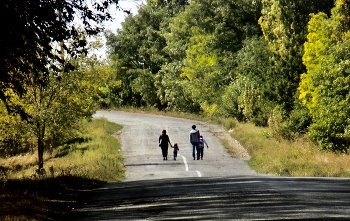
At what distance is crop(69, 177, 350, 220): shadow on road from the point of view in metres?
11.8

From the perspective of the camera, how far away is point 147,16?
93500mm

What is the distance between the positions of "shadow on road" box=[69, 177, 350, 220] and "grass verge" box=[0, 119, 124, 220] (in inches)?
29.8

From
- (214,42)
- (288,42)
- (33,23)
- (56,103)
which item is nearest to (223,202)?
(33,23)

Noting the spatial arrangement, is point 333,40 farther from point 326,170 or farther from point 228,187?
point 228,187

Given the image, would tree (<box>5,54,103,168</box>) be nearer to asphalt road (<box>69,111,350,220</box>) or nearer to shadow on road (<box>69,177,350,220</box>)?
asphalt road (<box>69,111,350,220</box>)

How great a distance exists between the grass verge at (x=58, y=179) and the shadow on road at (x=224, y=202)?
0.76m

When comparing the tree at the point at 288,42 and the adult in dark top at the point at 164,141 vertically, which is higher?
the tree at the point at 288,42

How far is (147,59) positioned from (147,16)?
5.72 metres

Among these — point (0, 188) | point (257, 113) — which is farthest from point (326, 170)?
point (257, 113)

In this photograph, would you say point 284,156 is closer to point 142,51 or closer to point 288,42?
point 288,42

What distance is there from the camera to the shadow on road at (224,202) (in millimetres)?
11781

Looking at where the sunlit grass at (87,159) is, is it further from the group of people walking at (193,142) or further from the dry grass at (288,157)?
the dry grass at (288,157)

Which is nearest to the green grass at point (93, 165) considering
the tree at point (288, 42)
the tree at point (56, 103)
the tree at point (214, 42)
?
the tree at point (56, 103)

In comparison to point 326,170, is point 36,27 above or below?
above
